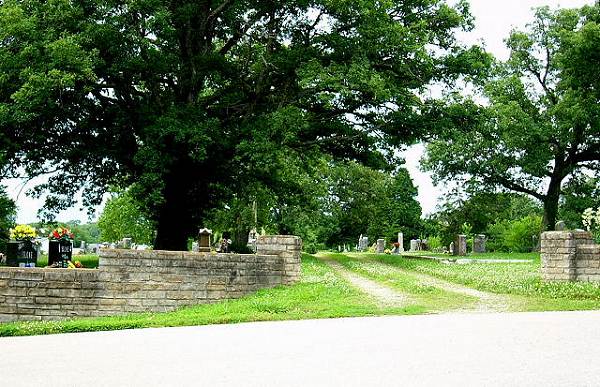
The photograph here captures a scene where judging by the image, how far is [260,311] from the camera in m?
13.8

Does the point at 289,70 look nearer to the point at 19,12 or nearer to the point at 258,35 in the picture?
the point at 258,35

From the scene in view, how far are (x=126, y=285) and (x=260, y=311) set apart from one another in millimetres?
3690

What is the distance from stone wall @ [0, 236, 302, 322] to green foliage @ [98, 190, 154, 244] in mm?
37870

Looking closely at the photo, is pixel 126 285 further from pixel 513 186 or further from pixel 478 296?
pixel 513 186

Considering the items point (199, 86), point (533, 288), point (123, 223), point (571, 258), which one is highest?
point (199, 86)

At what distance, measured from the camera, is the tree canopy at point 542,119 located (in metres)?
38.0

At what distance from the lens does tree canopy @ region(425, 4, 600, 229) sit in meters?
38.0

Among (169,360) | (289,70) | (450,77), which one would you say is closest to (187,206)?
(289,70)

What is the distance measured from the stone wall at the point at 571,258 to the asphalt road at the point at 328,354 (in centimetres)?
631

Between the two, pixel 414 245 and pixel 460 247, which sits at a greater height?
pixel 460 247

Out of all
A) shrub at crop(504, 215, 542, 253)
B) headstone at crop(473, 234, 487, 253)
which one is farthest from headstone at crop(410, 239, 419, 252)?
headstone at crop(473, 234, 487, 253)

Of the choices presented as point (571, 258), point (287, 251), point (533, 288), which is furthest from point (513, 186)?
point (287, 251)

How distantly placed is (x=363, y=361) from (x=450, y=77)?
2145cm

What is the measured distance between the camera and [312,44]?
26.3 metres
